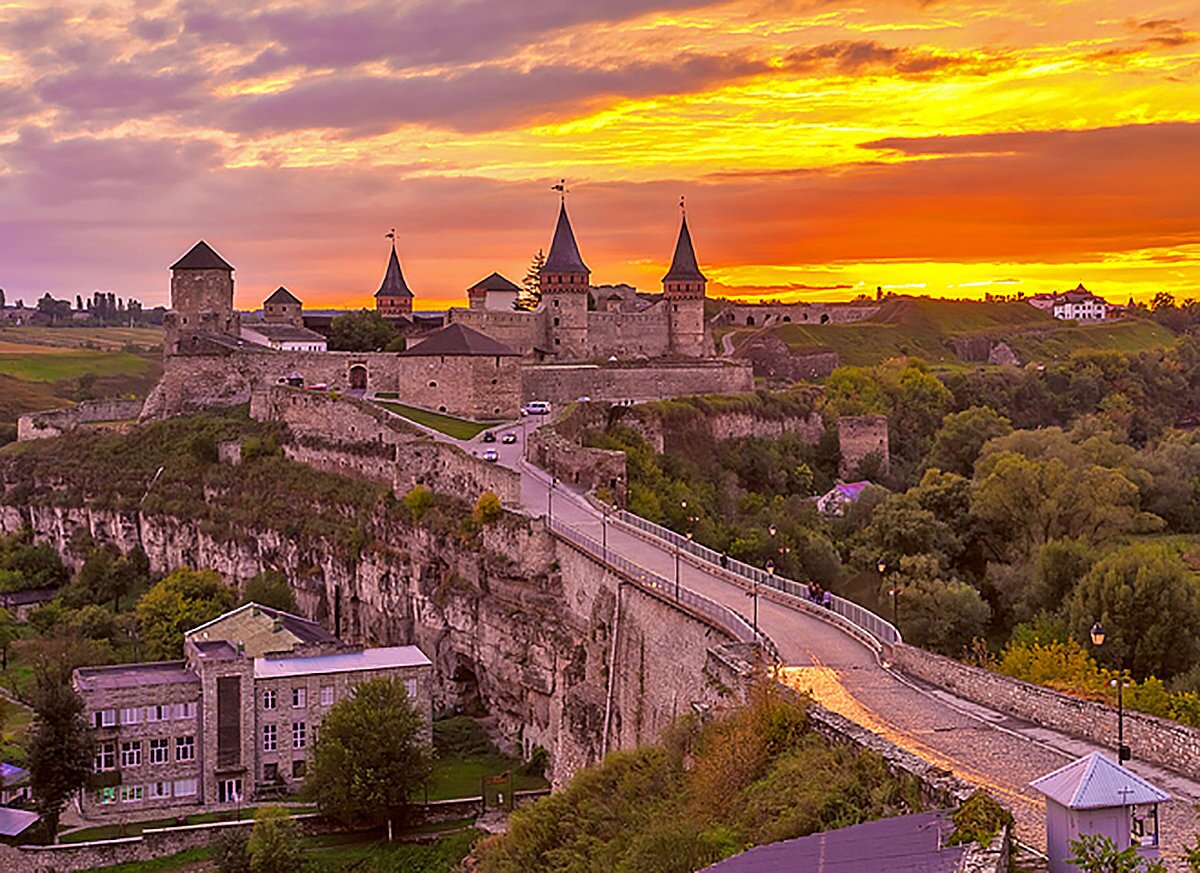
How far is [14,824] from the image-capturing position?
39750 millimetres

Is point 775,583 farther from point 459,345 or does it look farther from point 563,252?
point 563,252

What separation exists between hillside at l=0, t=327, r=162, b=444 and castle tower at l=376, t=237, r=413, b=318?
105ft

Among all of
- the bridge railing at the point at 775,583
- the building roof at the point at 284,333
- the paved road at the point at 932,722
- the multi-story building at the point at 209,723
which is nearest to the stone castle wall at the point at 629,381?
the building roof at the point at 284,333

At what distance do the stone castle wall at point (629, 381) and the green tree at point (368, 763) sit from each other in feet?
84.2

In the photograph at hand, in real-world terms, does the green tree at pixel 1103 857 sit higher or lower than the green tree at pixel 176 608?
higher

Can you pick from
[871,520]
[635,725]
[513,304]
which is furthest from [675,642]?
[513,304]

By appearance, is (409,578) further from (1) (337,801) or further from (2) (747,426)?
(2) (747,426)

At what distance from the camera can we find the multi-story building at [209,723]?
1692 inches

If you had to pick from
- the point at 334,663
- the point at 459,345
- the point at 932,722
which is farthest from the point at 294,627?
the point at 932,722

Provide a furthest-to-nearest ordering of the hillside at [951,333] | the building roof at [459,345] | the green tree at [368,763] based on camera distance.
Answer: the hillside at [951,333]
the building roof at [459,345]
the green tree at [368,763]

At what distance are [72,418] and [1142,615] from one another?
6124 cm

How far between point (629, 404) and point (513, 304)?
22.5m

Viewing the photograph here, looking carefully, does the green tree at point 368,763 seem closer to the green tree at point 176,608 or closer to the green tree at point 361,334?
the green tree at point 176,608

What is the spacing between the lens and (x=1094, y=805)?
48.1 ft
